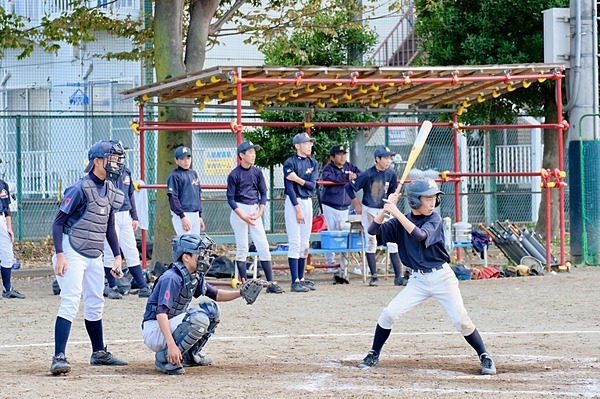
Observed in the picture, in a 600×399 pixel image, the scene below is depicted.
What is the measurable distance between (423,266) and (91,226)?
2.58 m

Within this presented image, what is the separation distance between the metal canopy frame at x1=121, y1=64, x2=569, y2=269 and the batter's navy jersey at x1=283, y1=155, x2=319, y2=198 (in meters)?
0.78

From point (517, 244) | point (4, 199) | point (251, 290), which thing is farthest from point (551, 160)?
point (251, 290)

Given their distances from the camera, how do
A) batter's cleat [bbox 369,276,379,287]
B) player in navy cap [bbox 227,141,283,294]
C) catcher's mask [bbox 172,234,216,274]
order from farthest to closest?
batter's cleat [bbox 369,276,379,287], player in navy cap [bbox 227,141,283,294], catcher's mask [bbox 172,234,216,274]

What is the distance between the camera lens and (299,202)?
1404 cm

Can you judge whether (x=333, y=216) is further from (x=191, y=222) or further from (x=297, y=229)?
(x=191, y=222)

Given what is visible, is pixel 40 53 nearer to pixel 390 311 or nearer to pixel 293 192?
pixel 293 192

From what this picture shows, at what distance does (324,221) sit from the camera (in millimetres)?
15867

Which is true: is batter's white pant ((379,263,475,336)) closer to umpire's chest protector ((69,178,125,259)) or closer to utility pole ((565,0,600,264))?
umpire's chest protector ((69,178,125,259))

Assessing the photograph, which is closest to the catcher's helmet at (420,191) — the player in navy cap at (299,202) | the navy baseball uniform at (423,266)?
the navy baseball uniform at (423,266)

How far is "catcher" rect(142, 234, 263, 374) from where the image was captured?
755cm

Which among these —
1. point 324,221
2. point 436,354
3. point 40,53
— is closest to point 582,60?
point 324,221

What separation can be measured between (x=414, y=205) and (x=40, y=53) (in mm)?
20999

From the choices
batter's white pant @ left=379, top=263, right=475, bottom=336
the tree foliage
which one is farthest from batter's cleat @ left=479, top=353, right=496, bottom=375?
the tree foliage

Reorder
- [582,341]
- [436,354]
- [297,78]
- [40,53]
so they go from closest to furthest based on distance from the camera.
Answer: [436,354]
[582,341]
[297,78]
[40,53]
